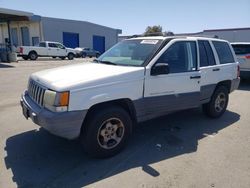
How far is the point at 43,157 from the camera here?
376cm

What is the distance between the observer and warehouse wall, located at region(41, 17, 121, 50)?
33.6 metres

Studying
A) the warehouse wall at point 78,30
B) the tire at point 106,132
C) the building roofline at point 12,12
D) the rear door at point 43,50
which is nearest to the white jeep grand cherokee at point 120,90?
the tire at point 106,132

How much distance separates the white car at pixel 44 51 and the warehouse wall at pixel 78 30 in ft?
28.2

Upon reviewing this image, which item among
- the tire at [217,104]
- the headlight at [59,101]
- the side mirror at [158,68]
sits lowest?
the tire at [217,104]

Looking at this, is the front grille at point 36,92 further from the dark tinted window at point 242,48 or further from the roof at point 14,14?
the roof at point 14,14

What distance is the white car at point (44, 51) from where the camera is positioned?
76.5 ft

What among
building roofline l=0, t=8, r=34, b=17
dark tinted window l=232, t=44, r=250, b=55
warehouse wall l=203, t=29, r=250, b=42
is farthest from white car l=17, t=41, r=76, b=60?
warehouse wall l=203, t=29, r=250, b=42

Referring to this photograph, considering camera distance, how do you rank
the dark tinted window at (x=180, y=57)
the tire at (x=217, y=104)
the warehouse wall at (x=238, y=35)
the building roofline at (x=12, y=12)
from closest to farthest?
1. the dark tinted window at (x=180, y=57)
2. the tire at (x=217, y=104)
3. the building roofline at (x=12, y=12)
4. the warehouse wall at (x=238, y=35)

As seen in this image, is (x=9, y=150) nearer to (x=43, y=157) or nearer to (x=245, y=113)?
(x=43, y=157)

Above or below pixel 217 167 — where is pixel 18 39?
above

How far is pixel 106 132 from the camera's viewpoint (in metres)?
3.72

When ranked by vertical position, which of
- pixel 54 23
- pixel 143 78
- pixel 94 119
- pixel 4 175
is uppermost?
pixel 54 23

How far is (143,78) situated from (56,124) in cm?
153

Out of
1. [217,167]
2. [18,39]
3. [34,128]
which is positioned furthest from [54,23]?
[217,167]
